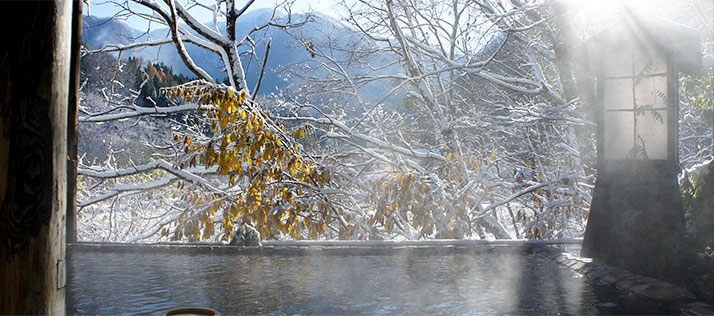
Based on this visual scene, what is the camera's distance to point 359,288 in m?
2.76

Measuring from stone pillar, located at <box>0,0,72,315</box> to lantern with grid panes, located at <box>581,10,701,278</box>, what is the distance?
3074mm

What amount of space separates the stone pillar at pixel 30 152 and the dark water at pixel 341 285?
883mm

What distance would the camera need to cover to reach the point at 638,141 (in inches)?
121

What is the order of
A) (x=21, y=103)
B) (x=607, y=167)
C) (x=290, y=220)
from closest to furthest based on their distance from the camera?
1. (x=21, y=103)
2. (x=607, y=167)
3. (x=290, y=220)

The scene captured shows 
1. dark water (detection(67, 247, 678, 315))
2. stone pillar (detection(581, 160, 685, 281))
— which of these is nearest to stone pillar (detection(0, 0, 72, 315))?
dark water (detection(67, 247, 678, 315))

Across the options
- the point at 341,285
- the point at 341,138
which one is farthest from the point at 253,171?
the point at 341,285

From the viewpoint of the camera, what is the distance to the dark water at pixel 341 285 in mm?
2393

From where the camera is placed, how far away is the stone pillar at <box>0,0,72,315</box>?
4.87ft

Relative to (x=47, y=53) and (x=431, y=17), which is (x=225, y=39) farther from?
(x=47, y=53)

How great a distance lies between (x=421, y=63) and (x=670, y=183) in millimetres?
5503

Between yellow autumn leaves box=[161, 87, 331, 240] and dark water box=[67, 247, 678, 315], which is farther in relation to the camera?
yellow autumn leaves box=[161, 87, 331, 240]

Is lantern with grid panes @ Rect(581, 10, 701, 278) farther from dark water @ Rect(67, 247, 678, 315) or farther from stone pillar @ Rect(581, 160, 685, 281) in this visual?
dark water @ Rect(67, 247, 678, 315)

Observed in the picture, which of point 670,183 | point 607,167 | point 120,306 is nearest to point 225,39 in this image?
point 120,306

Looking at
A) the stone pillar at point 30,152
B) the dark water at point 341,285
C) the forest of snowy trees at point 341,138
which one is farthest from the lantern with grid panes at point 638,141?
the stone pillar at point 30,152
